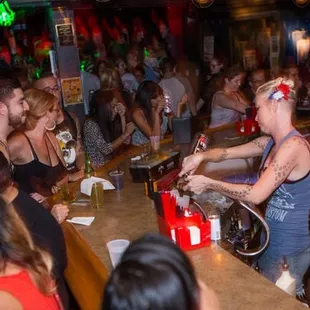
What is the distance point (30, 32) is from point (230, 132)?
367 inches

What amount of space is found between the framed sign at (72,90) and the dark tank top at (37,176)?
14.1 ft

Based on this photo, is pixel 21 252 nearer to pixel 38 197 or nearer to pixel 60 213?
pixel 60 213

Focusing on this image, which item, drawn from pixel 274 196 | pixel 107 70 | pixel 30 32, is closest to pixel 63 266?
pixel 274 196

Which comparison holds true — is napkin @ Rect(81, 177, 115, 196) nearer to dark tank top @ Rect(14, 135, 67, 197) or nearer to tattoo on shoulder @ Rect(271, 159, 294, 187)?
dark tank top @ Rect(14, 135, 67, 197)

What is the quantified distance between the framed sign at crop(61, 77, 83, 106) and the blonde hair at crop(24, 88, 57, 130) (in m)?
4.13

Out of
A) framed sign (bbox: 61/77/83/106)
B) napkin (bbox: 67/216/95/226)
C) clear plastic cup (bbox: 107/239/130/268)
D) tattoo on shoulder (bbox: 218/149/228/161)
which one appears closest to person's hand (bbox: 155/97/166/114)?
tattoo on shoulder (bbox: 218/149/228/161)

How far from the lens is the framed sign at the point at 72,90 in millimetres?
7658

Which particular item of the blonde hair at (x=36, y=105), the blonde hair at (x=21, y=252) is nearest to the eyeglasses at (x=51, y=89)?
the blonde hair at (x=36, y=105)

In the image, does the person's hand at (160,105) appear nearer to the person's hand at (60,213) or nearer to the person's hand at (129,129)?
the person's hand at (129,129)

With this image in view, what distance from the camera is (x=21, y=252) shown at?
1.68 meters

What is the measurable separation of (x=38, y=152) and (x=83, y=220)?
29.1 inches

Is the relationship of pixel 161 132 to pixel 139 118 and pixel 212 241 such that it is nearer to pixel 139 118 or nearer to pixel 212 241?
pixel 139 118

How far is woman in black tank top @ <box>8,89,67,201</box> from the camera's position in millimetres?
3336

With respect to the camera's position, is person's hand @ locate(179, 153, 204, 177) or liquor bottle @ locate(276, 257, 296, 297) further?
person's hand @ locate(179, 153, 204, 177)
